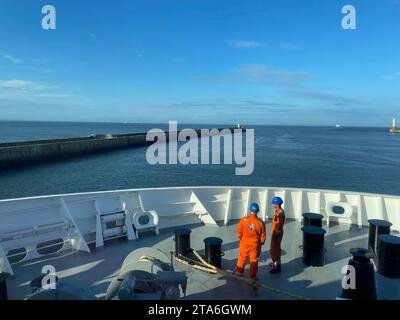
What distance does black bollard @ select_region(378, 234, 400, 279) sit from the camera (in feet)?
15.8

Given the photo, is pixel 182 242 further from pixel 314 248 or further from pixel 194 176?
pixel 194 176

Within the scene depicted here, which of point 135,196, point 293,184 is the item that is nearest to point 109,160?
point 293,184

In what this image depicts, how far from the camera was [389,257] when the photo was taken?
15.9ft

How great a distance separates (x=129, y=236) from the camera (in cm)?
637

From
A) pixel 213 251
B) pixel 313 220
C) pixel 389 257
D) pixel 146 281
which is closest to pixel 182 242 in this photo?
pixel 213 251

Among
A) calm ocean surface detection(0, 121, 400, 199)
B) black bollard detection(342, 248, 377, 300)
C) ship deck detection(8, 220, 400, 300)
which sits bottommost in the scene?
calm ocean surface detection(0, 121, 400, 199)

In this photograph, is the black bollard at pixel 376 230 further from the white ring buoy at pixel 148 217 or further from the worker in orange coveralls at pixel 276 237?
the white ring buoy at pixel 148 217

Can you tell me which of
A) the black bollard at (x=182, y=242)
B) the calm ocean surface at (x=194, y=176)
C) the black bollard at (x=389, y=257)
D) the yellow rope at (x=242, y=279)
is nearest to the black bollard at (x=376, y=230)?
the black bollard at (x=389, y=257)

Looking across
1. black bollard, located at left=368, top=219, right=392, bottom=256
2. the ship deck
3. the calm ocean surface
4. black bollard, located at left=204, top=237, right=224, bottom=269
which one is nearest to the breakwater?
the calm ocean surface

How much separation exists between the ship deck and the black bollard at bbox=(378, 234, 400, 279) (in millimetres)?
131

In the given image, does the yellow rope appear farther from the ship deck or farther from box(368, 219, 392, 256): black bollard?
box(368, 219, 392, 256): black bollard

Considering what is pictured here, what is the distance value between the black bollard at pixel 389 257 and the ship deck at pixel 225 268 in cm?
13

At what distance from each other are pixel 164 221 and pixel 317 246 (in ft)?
11.4

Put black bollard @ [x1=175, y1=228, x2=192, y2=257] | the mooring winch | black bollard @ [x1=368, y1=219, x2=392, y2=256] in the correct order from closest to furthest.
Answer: the mooring winch → black bollard @ [x1=175, y1=228, x2=192, y2=257] → black bollard @ [x1=368, y1=219, x2=392, y2=256]
